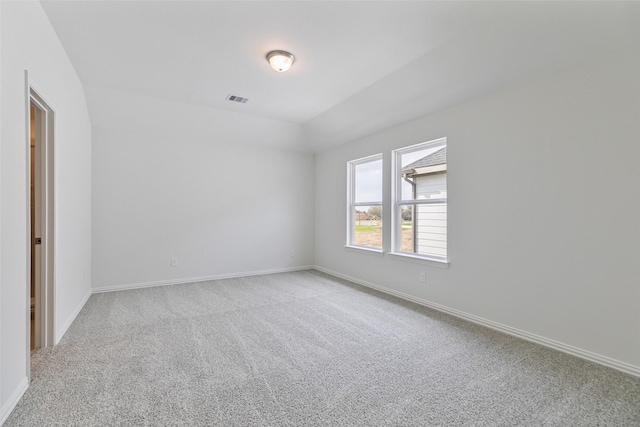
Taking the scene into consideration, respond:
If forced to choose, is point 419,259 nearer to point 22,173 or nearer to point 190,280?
point 190,280

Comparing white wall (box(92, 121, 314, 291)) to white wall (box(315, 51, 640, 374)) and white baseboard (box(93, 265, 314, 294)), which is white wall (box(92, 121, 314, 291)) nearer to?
white baseboard (box(93, 265, 314, 294))

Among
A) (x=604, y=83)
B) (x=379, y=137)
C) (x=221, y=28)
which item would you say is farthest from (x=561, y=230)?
(x=221, y=28)

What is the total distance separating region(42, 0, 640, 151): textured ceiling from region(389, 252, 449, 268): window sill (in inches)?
68.6

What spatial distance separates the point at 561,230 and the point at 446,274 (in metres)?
1.20

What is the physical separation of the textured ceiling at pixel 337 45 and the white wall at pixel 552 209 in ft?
0.93

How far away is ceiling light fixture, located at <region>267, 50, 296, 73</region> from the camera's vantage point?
2.75 metres

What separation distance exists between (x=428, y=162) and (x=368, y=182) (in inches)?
46.7

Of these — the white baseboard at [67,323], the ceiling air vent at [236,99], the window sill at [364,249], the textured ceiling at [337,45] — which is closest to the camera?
the textured ceiling at [337,45]

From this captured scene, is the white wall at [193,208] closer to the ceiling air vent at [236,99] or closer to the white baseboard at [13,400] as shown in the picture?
the ceiling air vent at [236,99]

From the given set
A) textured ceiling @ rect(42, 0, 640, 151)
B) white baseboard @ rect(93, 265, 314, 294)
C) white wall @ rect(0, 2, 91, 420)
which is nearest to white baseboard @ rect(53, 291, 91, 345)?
white wall @ rect(0, 2, 91, 420)

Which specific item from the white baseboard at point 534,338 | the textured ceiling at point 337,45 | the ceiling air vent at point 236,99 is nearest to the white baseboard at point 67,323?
the textured ceiling at point 337,45

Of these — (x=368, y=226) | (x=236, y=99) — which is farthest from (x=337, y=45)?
(x=368, y=226)

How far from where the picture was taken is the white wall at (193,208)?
4207 mm

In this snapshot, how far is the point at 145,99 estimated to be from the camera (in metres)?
3.88
